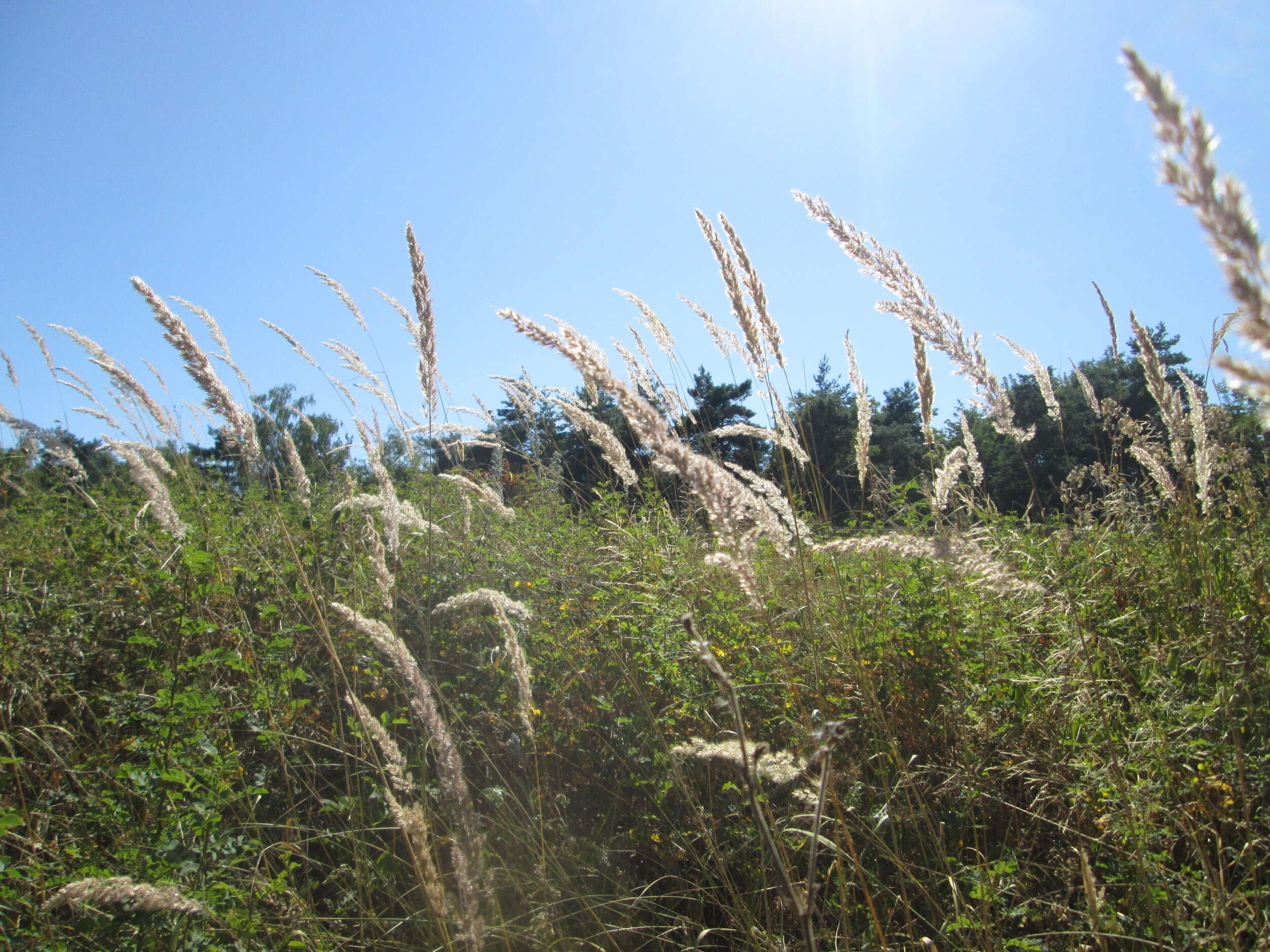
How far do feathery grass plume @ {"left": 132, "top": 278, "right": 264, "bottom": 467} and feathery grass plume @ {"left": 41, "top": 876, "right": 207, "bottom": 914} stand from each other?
975 millimetres

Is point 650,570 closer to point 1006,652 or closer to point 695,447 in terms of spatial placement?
point 695,447

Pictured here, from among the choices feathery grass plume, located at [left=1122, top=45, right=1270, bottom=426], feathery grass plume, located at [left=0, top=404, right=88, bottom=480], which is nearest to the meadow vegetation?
feathery grass plume, located at [left=1122, top=45, right=1270, bottom=426]

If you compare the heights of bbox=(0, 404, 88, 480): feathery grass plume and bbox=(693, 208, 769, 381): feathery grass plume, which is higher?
bbox=(0, 404, 88, 480): feathery grass plume

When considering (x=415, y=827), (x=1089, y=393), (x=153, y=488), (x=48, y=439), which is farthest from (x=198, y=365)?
(x=1089, y=393)

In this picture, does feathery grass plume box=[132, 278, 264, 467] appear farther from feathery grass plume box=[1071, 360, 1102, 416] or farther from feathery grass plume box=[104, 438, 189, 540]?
feathery grass plume box=[1071, 360, 1102, 416]

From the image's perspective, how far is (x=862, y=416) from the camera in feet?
6.88

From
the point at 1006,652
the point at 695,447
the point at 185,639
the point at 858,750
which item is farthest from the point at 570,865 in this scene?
the point at 695,447

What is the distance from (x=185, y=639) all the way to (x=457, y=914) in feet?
5.23

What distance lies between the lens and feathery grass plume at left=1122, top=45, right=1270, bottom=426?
1.33 feet

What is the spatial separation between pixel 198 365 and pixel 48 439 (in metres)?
2.35

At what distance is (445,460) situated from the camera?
4727 mm

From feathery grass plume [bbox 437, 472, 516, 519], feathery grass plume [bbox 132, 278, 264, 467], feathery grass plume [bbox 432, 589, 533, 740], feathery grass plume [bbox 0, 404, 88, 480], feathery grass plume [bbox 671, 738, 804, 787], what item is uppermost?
feathery grass plume [bbox 0, 404, 88, 480]

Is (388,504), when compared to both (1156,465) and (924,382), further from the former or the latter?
(1156,465)

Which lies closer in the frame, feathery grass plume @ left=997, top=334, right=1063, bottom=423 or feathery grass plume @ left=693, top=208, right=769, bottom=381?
feathery grass plume @ left=693, top=208, right=769, bottom=381
